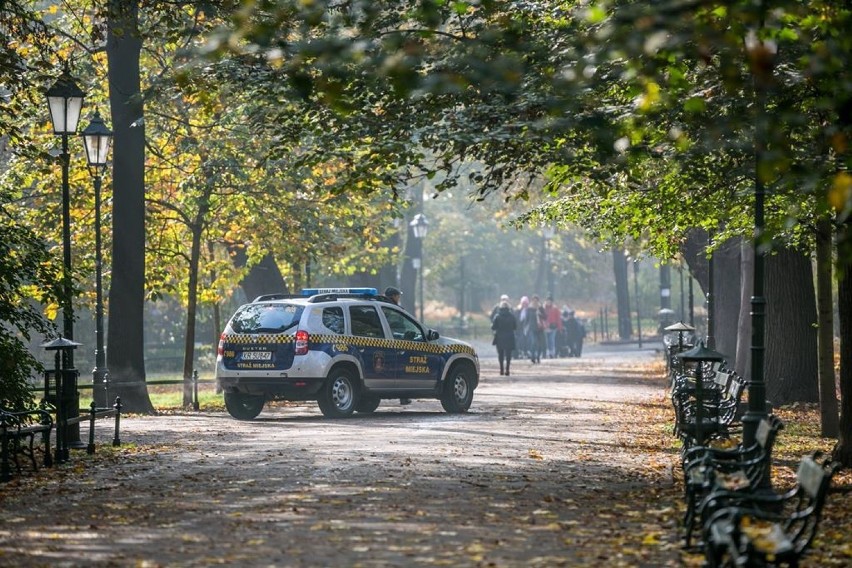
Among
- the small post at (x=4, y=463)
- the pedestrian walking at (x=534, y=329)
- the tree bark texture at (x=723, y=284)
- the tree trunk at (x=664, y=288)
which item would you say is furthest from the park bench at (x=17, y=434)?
the tree trunk at (x=664, y=288)

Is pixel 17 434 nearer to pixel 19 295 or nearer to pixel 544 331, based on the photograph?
pixel 19 295

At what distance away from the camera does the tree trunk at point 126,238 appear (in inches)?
1023

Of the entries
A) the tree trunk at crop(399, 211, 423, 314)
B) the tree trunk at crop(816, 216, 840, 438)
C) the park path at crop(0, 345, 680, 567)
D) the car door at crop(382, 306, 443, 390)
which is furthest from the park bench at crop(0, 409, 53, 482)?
the tree trunk at crop(399, 211, 423, 314)

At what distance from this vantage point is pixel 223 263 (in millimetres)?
31625

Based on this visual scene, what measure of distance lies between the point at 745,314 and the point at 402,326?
210 inches

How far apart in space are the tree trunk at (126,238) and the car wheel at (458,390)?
5.03 metres

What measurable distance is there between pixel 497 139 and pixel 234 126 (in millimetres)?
15395

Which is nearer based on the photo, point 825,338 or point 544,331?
point 825,338

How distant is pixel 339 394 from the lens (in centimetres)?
2281

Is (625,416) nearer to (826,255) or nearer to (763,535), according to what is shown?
(826,255)

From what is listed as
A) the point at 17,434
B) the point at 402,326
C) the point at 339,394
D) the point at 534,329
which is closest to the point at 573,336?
the point at 534,329

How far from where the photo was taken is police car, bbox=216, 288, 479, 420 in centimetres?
2230

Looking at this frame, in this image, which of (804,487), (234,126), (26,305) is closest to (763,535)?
(804,487)

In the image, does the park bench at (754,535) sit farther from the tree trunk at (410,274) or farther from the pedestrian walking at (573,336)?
the tree trunk at (410,274)
